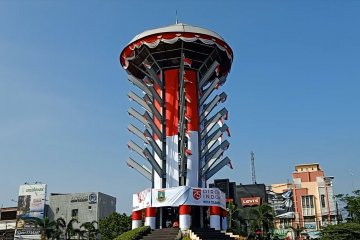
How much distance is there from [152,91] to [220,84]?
859cm

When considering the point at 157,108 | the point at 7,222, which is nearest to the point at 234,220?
the point at 157,108

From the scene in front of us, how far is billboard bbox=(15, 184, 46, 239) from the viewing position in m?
89.4

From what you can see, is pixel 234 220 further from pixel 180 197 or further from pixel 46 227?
pixel 46 227

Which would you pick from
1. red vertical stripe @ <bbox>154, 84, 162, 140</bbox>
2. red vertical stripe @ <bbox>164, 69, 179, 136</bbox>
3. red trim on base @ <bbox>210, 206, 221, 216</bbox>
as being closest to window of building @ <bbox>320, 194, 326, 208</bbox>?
red trim on base @ <bbox>210, 206, 221, 216</bbox>

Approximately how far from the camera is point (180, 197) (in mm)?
41031

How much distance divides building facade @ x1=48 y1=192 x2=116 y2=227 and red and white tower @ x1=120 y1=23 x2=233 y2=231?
142ft

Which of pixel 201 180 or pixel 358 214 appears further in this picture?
pixel 358 214

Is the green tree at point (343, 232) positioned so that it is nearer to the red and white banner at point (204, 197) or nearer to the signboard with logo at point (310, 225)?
the red and white banner at point (204, 197)

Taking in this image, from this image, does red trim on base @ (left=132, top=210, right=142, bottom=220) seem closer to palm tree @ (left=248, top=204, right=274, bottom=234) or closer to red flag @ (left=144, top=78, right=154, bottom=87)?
red flag @ (left=144, top=78, right=154, bottom=87)

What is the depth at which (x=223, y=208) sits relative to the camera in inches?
1731

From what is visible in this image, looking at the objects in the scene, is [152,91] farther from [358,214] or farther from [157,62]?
[358,214]

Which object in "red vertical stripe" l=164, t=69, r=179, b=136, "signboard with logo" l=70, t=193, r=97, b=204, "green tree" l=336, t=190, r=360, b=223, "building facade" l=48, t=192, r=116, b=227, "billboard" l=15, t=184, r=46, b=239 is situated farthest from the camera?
"billboard" l=15, t=184, r=46, b=239

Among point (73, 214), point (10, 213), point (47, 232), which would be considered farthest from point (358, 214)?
point (10, 213)

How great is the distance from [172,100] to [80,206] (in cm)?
4927
